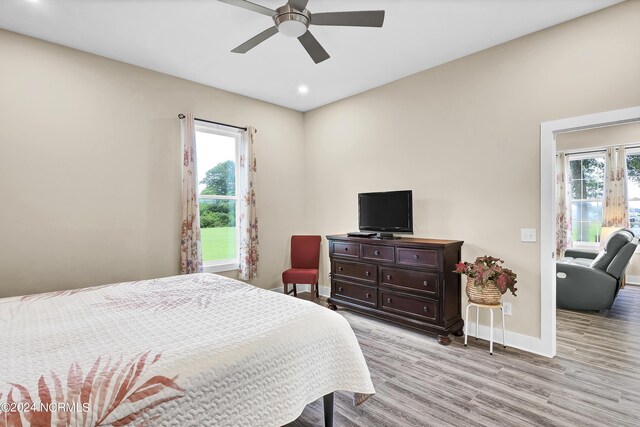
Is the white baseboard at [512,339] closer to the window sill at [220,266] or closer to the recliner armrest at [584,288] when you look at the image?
the recliner armrest at [584,288]

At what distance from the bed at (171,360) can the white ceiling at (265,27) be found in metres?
2.33

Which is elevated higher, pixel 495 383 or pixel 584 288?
pixel 584 288

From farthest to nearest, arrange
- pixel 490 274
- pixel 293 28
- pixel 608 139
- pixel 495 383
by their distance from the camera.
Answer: pixel 608 139, pixel 490 274, pixel 495 383, pixel 293 28

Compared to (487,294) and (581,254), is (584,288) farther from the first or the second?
(487,294)

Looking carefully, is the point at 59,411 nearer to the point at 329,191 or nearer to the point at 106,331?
the point at 106,331

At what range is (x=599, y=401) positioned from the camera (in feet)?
7.22

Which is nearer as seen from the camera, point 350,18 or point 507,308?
point 350,18

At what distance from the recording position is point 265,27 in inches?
115

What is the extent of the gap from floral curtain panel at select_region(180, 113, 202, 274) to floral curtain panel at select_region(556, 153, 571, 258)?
6845 mm

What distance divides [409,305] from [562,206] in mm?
5101

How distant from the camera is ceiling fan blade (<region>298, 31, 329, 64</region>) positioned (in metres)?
2.43

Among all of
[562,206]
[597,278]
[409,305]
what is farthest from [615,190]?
[409,305]

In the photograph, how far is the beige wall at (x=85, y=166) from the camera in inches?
113

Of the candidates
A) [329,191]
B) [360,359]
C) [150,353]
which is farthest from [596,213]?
[150,353]
